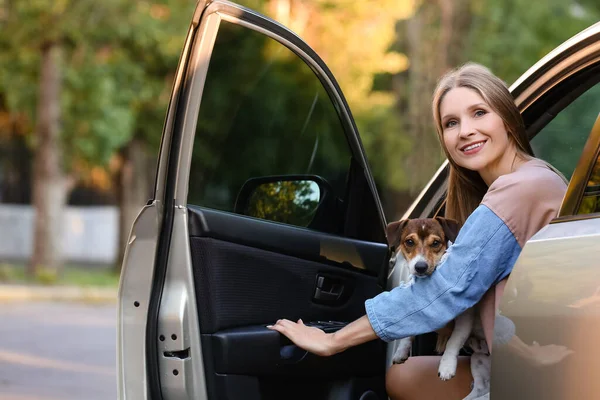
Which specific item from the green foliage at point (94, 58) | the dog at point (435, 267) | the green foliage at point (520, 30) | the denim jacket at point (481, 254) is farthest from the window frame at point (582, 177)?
the green foliage at point (520, 30)

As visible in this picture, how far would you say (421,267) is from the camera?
2.93m

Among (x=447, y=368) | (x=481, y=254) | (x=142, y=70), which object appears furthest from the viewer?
(x=142, y=70)

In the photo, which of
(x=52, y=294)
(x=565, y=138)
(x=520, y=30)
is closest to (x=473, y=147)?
(x=565, y=138)

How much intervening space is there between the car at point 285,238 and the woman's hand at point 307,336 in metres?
0.05

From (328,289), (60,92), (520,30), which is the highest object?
(520,30)

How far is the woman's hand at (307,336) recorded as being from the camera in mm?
2916

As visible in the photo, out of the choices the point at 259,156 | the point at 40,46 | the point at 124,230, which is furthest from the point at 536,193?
the point at 124,230

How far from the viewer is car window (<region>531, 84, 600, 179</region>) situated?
353cm

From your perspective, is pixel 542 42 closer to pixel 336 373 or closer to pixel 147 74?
pixel 147 74

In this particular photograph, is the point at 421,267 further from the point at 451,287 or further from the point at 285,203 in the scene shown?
the point at 285,203

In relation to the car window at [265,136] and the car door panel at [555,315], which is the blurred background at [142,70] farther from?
the car door panel at [555,315]

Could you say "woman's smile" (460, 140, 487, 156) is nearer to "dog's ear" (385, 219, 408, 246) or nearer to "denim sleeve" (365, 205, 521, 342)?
"denim sleeve" (365, 205, 521, 342)

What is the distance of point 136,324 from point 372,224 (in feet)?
3.79

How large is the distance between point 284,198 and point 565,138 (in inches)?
43.1
